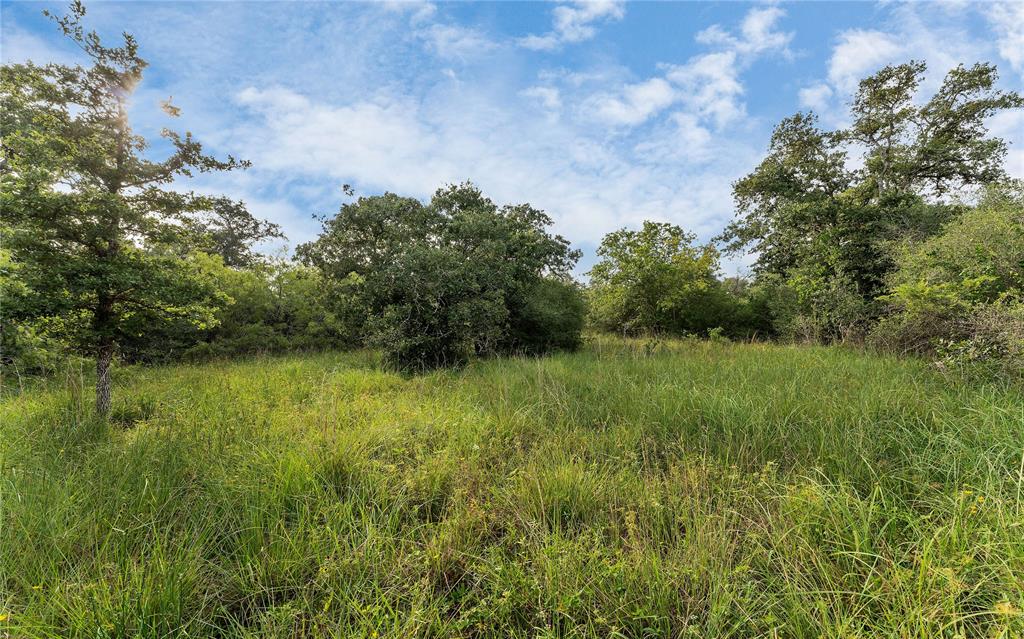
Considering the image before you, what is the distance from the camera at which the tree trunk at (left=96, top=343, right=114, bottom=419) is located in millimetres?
4531

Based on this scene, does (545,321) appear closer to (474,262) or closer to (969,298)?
(474,262)

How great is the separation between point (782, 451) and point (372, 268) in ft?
27.8

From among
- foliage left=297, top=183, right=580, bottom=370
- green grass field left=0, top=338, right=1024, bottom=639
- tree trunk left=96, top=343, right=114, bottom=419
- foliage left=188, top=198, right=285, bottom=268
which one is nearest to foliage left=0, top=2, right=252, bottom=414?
tree trunk left=96, top=343, right=114, bottom=419

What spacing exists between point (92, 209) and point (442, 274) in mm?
5100

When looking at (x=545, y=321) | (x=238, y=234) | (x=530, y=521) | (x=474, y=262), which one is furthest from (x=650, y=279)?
(x=238, y=234)

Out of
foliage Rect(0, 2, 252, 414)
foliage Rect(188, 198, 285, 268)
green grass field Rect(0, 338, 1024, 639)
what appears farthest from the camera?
foliage Rect(188, 198, 285, 268)

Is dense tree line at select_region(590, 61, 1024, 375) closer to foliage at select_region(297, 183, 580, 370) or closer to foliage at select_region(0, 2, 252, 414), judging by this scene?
foliage at select_region(297, 183, 580, 370)

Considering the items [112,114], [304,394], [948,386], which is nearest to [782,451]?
[948,386]

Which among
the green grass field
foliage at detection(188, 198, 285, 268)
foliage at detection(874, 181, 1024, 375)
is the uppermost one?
foliage at detection(188, 198, 285, 268)

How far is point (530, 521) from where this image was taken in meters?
2.17

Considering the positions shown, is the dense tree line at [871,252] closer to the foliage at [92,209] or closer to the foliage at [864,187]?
the foliage at [864,187]

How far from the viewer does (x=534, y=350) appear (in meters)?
10.6

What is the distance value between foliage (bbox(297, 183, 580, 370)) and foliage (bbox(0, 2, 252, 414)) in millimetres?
3416

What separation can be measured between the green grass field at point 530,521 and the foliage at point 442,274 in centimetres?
422
